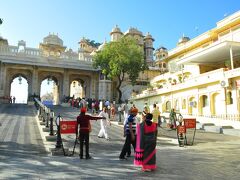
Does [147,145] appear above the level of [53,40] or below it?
below

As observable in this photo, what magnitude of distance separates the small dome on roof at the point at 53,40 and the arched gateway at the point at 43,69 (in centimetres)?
714

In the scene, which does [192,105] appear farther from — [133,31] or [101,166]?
[133,31]

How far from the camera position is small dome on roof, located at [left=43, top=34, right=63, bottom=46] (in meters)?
52.3

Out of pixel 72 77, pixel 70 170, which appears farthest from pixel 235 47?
pixel 72 77

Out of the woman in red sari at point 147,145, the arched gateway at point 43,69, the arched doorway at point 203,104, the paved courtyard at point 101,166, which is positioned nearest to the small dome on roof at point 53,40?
the arched gateway at point 43,69

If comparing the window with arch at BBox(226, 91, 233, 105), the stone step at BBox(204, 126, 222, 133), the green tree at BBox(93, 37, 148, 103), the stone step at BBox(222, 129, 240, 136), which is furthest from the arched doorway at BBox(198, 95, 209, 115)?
the green tree at BBox(93, 37, 148, 103)

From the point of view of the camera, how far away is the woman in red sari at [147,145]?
7.00 meters

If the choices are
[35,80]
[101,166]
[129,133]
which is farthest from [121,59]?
[101,166]

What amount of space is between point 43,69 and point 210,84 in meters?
28.2

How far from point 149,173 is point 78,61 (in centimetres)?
4085

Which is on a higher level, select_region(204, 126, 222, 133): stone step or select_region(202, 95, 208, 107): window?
select_region(202, 95, 208, 107): window

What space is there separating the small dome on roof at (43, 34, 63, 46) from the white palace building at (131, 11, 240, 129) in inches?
799

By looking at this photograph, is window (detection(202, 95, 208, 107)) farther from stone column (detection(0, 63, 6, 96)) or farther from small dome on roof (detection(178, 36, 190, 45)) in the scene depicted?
small dome on roof (detection(178, 36, 190, 45))

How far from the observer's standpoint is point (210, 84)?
26859 millimetres
